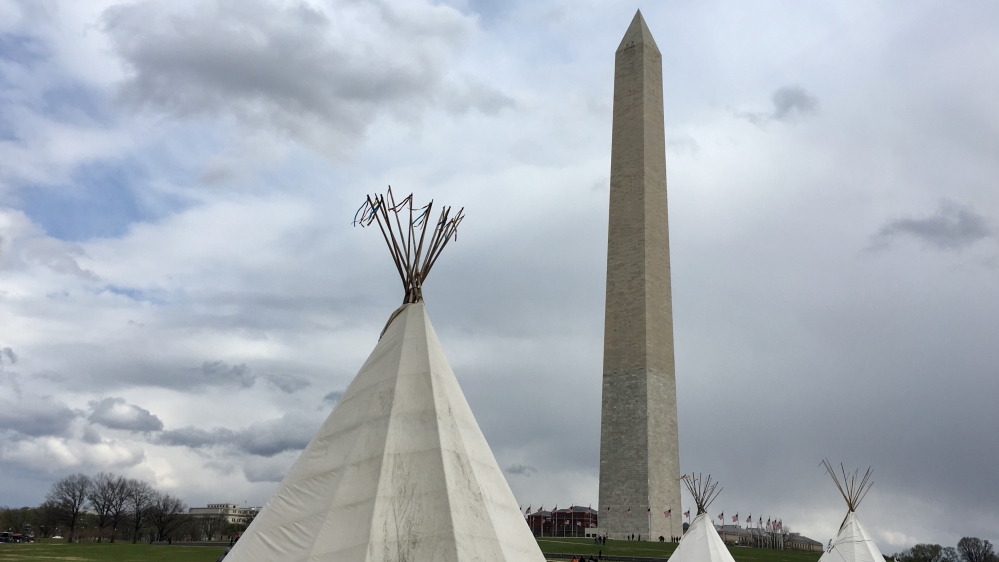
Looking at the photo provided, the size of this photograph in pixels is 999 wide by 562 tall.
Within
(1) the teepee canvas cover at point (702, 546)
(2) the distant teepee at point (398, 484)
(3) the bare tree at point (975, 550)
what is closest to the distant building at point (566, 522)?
(3) the bare tree at point (975, 550)

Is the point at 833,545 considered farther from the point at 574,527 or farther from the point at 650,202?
the point at 574,527

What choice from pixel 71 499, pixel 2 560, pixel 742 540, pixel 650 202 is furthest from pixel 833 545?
pixel 71 499

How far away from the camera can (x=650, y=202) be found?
50875mm

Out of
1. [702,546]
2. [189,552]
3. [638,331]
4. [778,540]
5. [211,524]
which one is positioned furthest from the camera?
[211,524]

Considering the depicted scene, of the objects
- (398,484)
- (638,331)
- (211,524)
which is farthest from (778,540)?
(398,484)

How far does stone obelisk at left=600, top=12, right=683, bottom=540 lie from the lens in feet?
157

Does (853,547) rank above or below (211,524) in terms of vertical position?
above

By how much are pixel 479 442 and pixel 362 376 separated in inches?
98.7

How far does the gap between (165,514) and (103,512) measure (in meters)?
6.03

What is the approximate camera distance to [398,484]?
1273cm

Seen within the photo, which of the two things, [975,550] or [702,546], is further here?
[975,550]

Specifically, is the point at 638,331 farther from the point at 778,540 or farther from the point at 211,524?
the point at 211,524

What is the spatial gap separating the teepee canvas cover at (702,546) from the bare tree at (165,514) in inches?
2673

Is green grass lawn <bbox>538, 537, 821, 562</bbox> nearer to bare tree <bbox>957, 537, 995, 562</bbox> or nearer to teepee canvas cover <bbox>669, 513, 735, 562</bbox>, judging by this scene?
teepee canvas cover <bbox>669, 513, 735, 562</bbox>
